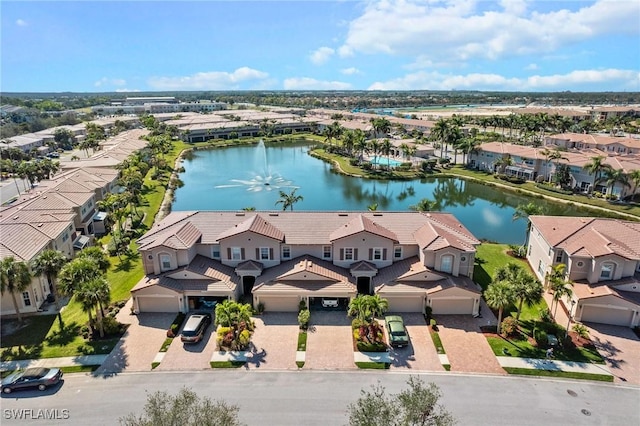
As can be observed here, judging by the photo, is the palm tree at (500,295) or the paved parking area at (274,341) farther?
the palm tree at (500,295)

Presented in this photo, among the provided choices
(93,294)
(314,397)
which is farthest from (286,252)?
(93,294)

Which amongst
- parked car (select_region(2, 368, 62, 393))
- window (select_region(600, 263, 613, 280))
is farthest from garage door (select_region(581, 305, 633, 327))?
parked car (select_region(2, 368, 62, 393))

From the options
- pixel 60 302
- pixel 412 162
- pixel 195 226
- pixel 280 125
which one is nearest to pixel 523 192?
pixel 412 162

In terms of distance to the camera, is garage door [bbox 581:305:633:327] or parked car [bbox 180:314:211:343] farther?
garage door [bbox 581:305:633:327]

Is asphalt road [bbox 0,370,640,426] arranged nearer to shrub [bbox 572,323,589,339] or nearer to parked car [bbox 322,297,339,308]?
shrub [bbox 572,323,589,339]

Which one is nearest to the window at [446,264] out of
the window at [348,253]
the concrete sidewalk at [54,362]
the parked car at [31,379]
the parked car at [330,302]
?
the window at [348,253]

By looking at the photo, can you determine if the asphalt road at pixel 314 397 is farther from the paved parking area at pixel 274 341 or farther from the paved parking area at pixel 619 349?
the paved parking area at pixel 619 349
